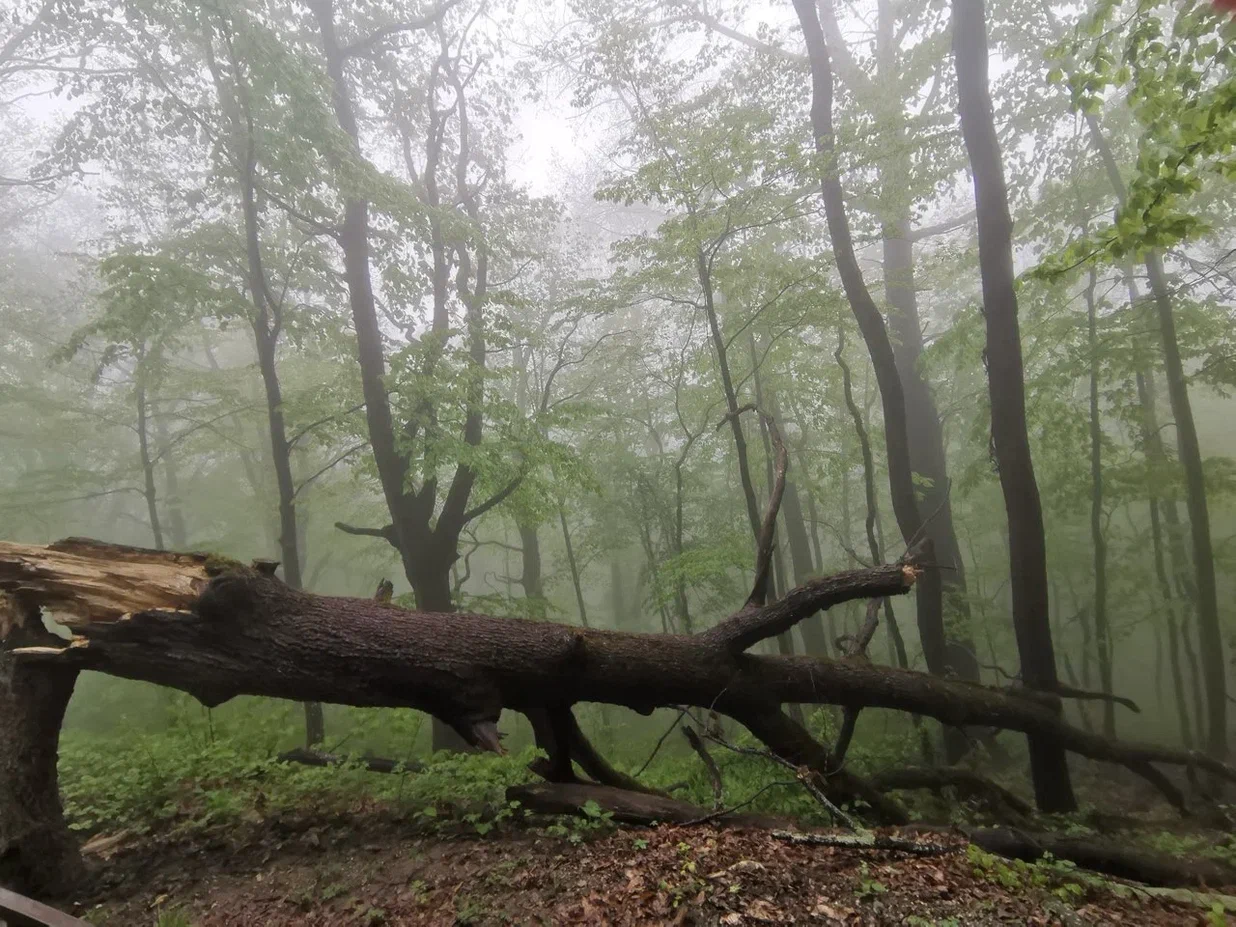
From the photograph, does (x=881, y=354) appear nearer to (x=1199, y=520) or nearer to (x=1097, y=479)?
(x=1097, y=479)

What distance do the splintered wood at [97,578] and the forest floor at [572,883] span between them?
1.58 meters

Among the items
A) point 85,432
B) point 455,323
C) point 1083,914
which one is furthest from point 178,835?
point 85,432

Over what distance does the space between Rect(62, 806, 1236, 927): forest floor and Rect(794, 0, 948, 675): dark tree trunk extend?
3.67 meters

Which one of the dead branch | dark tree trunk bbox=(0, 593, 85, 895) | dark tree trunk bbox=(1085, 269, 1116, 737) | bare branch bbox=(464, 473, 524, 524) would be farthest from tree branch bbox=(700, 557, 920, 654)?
dark tree trunk bbox=(1085, 269, 1116, 737)

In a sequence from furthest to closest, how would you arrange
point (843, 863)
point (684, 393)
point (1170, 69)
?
point (684, 393), point (1170, 69), point (843, 863)

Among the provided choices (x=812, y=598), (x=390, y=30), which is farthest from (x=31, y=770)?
(x=390, y=30)

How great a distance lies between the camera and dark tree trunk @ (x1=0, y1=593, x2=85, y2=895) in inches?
127

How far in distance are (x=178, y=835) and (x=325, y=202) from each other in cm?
835

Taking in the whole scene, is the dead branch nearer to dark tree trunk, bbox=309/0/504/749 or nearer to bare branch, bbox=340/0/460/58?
dark tree trunk, bbox=309/0/504/749

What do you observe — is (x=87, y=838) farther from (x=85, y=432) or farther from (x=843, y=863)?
(x=85, y=432)

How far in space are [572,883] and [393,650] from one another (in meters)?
1.74

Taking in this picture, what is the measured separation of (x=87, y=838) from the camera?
13.1 ft

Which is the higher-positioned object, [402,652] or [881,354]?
[881,354]

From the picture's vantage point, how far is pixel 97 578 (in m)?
3.59
